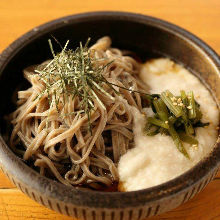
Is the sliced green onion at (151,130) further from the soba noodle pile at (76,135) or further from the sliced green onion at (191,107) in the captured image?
the sliced green onion at (191,107)

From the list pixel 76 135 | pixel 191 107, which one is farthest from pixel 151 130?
pixel 76 135

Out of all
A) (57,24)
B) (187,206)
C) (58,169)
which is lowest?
(187,206)

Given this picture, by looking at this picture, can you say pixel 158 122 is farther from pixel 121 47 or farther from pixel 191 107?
pixel 121 47

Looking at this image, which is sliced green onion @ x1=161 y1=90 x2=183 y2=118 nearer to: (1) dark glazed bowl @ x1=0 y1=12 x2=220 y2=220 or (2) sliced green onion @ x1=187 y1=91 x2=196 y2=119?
(2) sliced green onion @ x1=187 y1=91 x2=196 y2=119

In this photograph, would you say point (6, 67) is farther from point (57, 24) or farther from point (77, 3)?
point (77, 3)

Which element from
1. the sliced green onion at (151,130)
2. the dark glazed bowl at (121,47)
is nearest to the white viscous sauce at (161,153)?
the sliced green onion at (151,130)

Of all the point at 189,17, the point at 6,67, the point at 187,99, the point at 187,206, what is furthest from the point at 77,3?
the point at 187,206

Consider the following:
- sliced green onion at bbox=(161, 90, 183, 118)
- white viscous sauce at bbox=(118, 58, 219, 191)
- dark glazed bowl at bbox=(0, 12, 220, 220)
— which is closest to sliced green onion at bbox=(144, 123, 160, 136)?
white viscous sauce at bbox=(118, 58, 219, 191)
